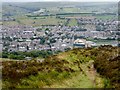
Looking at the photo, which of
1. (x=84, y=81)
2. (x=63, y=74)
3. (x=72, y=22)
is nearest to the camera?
(x=84, y=81)

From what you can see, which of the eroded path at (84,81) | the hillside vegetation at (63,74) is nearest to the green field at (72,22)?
the hillside vegetation at (63,74)

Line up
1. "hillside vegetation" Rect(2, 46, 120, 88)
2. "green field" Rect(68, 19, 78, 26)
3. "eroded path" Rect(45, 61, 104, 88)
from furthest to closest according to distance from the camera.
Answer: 1. "green field" Rect(68, 19, 78, 26)
2. "eroded path" Rect(45, 61, 104, 88)
3. "hillside vegetation" Rect(2, 46, 120, 88)

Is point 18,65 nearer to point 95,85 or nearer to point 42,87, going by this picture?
point 42,87

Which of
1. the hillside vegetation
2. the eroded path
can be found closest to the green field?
the hillside vegetation

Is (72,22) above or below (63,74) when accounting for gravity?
below

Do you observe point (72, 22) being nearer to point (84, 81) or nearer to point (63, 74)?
point (63, 74)

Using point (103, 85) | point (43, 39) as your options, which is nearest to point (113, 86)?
point (103, 85)

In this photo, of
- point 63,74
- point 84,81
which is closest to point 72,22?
point 63,74

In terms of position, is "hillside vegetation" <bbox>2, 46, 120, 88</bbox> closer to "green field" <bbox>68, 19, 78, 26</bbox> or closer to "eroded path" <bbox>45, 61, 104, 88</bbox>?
"eroded path" <bbox>45, 61, 104, 88</bbox>
